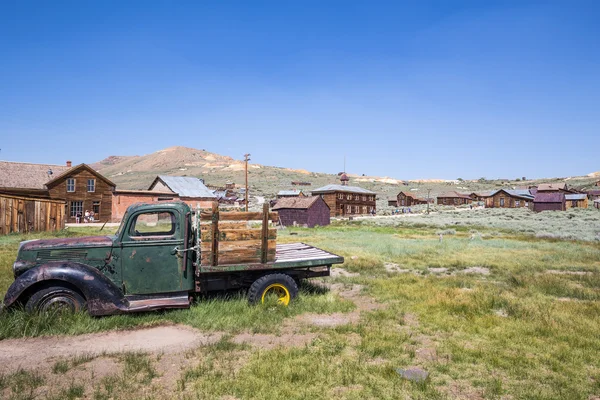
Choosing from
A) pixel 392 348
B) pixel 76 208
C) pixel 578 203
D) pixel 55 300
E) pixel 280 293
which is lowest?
pixel 392 348

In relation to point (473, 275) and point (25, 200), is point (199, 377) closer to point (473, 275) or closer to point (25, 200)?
point (473, 275)

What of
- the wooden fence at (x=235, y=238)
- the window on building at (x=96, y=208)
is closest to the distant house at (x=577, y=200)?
the window on building at (x=96, y=208)

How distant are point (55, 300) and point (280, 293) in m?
4.12

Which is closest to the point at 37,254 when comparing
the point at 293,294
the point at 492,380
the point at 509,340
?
the point at 293,294

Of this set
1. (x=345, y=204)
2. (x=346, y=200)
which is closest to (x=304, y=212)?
(x=345, y=204)

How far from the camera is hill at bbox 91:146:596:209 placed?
11424 centimetres

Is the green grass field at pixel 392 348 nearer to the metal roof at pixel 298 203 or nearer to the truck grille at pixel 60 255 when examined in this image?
the truck grille at pixel 60 255

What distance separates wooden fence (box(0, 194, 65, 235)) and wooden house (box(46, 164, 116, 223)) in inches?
432

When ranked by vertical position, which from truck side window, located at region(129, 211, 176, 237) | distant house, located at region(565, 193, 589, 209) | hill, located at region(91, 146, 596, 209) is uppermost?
hill, located at region(91, 146, 596, 209)

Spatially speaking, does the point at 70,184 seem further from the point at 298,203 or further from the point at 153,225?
the point at 153,225

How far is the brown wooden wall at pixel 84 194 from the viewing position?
35.7m

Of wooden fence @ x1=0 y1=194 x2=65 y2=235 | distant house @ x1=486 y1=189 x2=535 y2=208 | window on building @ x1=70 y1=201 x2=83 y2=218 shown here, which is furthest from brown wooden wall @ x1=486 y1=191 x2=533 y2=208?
wooden fence @ x1=0 y1=194 x2=65 y2=235

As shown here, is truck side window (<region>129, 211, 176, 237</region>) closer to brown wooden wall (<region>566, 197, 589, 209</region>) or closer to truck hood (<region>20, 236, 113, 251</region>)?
truck hood (<region>20, 236, 113, 251</region>)

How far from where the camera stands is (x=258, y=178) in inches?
5118
